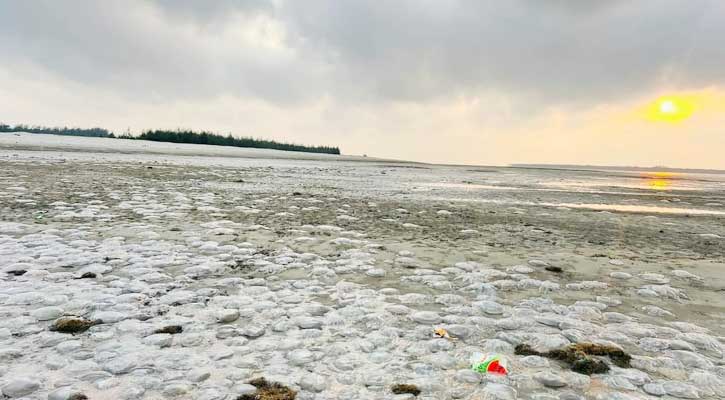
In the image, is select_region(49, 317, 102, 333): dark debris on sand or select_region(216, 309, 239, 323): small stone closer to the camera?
select_region(49, 317, 102, 333): dark debris on sand

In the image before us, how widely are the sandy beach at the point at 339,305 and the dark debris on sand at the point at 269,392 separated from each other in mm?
48

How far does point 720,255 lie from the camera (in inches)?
270

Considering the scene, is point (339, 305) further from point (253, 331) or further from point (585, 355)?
point (585, 355)

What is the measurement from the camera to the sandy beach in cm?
276

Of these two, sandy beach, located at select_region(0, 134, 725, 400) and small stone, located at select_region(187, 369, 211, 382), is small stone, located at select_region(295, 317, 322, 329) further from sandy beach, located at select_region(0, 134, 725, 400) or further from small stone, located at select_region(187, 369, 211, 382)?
small stone, located at select_region(187, 369, 211, 382)

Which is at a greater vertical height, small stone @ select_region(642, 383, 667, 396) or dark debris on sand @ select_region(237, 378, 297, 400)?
small stone @ select_region(642, 383, 667, 396)

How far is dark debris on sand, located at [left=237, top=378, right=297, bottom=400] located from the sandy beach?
0.05 meters

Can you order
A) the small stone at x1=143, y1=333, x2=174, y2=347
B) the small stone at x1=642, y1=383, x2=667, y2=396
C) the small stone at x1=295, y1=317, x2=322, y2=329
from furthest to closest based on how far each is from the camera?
1. the small stone at x1=295, y1=317, x2=322, y2=329
2. the small stone at x1=143, y1=333, x2=174, y2=347
3. the small stone at x1=642, y1=383, x2=667, y2=396

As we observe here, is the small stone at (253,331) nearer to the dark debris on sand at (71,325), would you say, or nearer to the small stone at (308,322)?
the small stone at (308,322)

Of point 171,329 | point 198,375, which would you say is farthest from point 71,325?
point 198,375

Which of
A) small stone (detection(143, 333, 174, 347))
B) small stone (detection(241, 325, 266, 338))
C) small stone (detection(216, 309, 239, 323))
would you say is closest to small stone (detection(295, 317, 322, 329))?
small stone (detection(241, 325, 266, 338))

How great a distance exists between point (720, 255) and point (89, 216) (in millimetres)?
11223

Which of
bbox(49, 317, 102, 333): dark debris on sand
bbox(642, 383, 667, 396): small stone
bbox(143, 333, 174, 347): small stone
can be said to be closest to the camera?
bbox(642, 383, 667, 396): small stone

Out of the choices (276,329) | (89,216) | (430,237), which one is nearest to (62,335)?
(276,329)
